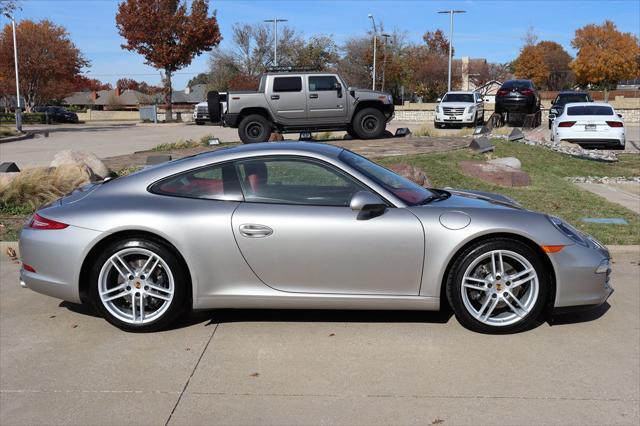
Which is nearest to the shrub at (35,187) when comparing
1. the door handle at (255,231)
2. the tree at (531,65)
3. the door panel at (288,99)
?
the door handle at (255,231)

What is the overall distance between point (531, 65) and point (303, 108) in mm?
67849

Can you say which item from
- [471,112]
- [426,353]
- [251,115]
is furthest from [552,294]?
[471,112]

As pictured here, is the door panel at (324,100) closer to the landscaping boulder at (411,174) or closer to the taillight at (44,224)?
the landscaping boulder at (411,174)

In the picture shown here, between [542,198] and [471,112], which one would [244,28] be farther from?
[542,198]

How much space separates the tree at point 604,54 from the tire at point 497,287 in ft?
219

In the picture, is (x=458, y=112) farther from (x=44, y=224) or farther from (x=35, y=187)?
(x=44, y=224)

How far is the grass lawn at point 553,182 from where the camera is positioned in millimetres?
8211

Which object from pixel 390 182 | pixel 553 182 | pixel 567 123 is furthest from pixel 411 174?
pixel 567 123

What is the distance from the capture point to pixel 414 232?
457 cm

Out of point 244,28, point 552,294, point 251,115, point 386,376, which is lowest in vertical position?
point 386,376

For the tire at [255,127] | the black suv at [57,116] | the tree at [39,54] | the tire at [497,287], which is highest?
the tree at [39,54]

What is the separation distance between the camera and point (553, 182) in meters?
11.7

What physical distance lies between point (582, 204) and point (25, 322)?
776 centimetres

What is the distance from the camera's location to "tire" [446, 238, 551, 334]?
15.1ft
